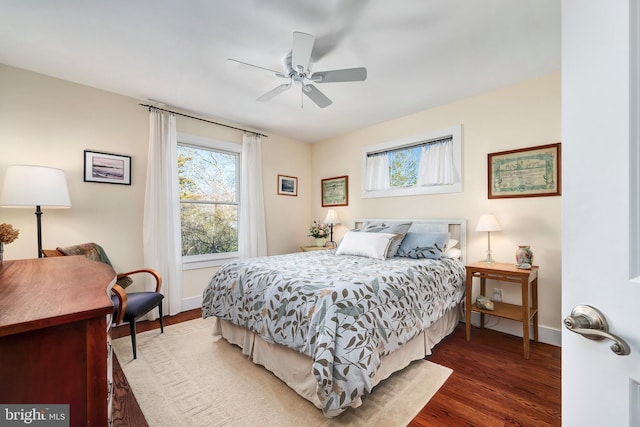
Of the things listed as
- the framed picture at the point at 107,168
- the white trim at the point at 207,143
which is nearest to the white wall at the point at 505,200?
the white trim at the point at 207,143

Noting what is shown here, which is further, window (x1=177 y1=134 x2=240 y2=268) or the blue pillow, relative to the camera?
window (x1=177 y1=134 x2=240 y2=268)

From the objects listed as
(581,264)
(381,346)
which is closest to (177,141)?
(381,346)

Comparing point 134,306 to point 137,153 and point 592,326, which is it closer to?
point 137,153

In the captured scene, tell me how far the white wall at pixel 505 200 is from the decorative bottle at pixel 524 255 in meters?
0.25

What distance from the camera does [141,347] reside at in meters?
2.52

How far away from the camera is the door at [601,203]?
20.1 inches

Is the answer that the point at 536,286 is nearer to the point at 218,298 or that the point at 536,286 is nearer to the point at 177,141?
the point at 218,298

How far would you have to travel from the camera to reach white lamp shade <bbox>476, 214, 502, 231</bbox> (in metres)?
2.71

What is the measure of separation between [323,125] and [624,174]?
3836mm

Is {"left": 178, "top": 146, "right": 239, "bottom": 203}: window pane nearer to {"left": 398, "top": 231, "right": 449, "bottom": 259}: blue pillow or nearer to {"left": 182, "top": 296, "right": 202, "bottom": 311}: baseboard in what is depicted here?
{"left": 182, "top": 296, "right": 202, "bottom": 311}: baseboard

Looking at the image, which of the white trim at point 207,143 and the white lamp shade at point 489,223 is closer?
the white lamp shade at point 489,223

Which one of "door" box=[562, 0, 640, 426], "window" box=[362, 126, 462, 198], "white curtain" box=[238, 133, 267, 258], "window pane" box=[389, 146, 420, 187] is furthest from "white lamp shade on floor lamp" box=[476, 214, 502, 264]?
"white curtain" box=[238, 133, 267, 258]

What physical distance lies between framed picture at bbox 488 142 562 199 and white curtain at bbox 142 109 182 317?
12.4ft

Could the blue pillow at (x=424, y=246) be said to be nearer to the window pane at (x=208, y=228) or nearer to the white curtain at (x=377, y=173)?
the white curtain at (x=377, y=173)
